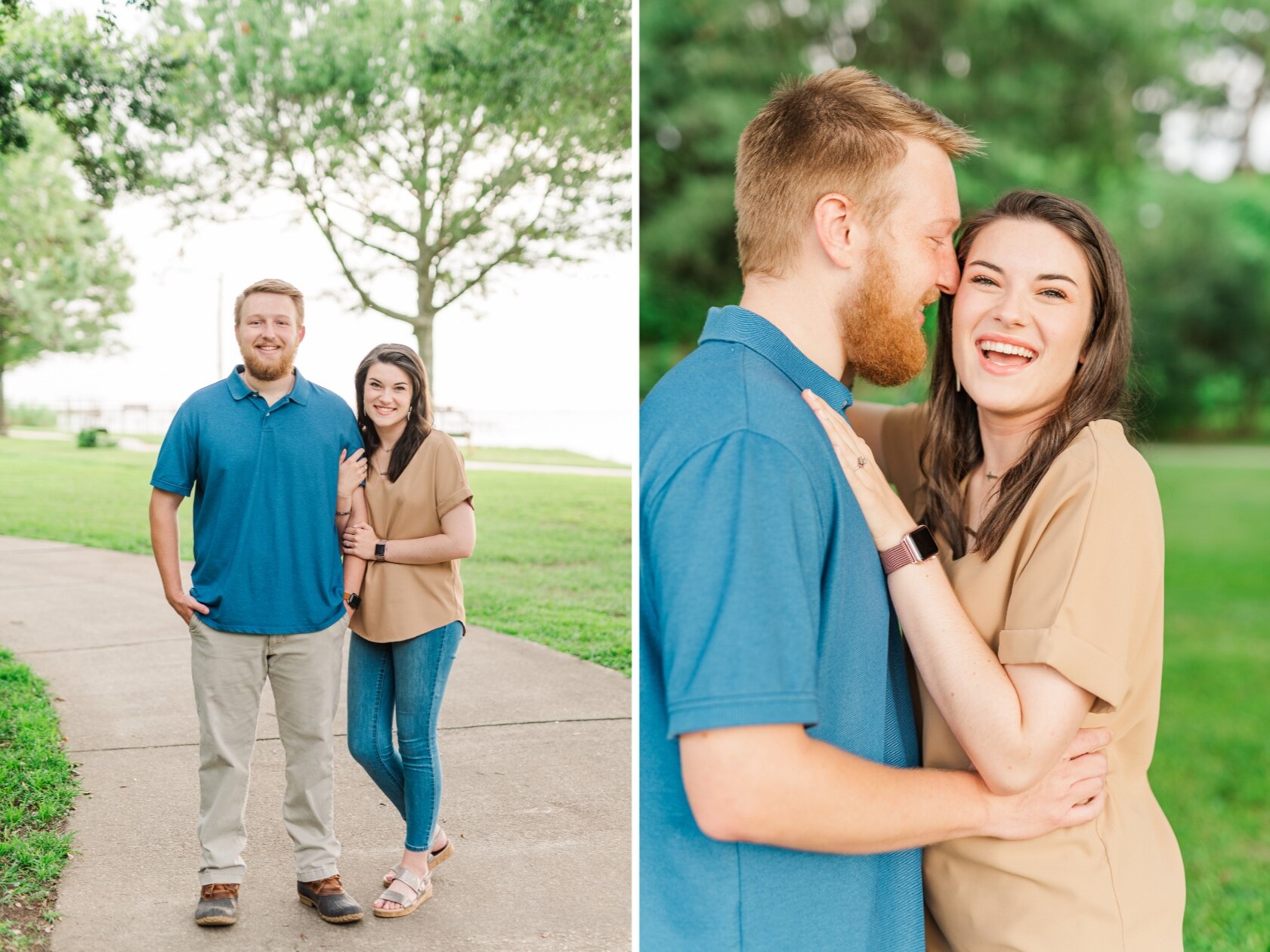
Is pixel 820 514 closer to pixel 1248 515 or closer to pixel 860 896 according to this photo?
pixel 860 896

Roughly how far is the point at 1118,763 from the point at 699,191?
276 inches

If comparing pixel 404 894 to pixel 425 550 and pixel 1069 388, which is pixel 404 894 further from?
pixel 1069 388

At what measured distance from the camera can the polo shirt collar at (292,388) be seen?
2340 mm

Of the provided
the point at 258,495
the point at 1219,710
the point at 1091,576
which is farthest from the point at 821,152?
the point at 1219,710

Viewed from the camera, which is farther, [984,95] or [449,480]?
[984,95]

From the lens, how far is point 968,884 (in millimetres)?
1362

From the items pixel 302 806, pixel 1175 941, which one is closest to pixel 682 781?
pixel 1175 941

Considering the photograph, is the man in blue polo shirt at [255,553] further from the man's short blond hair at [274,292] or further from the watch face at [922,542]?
the watch face at [922,542]

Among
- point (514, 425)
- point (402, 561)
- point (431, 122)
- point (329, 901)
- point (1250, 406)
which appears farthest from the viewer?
point (1250, 406)

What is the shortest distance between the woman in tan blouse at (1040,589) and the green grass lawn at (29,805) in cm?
199

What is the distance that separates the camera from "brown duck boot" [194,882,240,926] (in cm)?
249

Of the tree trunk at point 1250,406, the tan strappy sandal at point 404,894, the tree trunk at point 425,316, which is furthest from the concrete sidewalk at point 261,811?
the tree trunk at point 1250,406

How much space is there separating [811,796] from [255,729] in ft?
5.65

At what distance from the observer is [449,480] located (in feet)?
8.11
